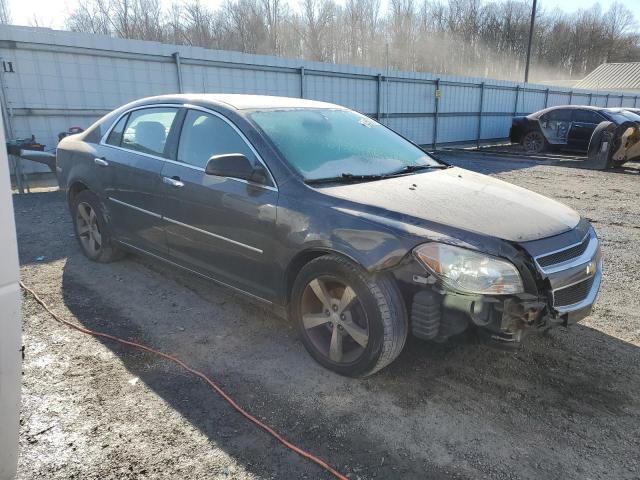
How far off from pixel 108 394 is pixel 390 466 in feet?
5.55

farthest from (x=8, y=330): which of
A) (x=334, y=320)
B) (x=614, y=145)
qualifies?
(x=614, y=145)

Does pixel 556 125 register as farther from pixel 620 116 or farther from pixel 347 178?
pixel 347 178

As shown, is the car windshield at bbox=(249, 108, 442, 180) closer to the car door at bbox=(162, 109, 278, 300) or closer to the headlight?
the car door at bbox=(162, 109, 278, 300)

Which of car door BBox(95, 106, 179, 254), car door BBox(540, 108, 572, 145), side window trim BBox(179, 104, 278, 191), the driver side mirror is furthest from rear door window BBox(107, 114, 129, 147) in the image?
car door BBox(540, 108, 572, 145)

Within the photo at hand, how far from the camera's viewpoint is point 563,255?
274 cm

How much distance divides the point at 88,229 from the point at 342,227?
11.1 feet

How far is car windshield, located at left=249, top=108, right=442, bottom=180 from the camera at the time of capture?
10.8 ft

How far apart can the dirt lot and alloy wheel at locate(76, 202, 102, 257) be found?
82 cm

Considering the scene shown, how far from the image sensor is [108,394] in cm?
284

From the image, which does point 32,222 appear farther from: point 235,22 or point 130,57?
point 235,22

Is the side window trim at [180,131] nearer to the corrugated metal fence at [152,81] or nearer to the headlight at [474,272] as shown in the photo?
the headlight at [474,272]

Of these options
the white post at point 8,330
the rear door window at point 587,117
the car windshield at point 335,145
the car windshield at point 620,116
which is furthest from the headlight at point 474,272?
the rear door window at point 587,117

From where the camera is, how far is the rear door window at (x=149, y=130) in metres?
3.99

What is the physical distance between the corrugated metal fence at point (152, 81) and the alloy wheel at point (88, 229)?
4.60 meters
